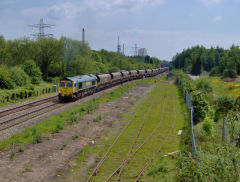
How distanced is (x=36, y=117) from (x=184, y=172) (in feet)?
61.2

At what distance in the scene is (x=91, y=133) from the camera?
720 inches

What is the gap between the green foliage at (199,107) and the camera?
72.6 ft

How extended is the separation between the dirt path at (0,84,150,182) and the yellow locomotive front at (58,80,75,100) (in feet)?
31.6

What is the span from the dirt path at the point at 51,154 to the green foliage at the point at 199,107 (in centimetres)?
727

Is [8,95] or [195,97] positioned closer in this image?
[195,97]

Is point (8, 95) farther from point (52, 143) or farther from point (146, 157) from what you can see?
point (146, 157)

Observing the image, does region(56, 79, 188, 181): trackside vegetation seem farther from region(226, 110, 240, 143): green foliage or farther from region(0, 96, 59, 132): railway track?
region(0, 96, 59, 132): railway track

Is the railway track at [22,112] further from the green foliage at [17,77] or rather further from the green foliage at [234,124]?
the green foliage at [234,124]

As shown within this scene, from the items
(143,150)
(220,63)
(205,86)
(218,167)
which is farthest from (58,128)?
(220,63)

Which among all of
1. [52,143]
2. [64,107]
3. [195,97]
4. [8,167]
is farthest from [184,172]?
[64,107]

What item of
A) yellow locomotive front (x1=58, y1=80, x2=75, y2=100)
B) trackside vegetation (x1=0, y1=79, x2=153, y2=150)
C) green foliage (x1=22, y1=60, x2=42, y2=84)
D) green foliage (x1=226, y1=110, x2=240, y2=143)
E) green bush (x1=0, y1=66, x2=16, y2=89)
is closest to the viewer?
green foliage (x1=226, y1=110, x2=240, y2=143)

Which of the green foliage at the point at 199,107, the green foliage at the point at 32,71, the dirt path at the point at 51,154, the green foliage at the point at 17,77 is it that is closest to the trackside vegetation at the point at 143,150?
the dirt path at the point at 51,154

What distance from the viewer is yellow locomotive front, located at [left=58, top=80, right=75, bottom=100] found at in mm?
30203

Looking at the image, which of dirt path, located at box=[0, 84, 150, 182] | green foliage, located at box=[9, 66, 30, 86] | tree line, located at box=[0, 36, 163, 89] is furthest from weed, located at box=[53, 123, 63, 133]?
tree line, located at box=[0, 36, 163, 89]
